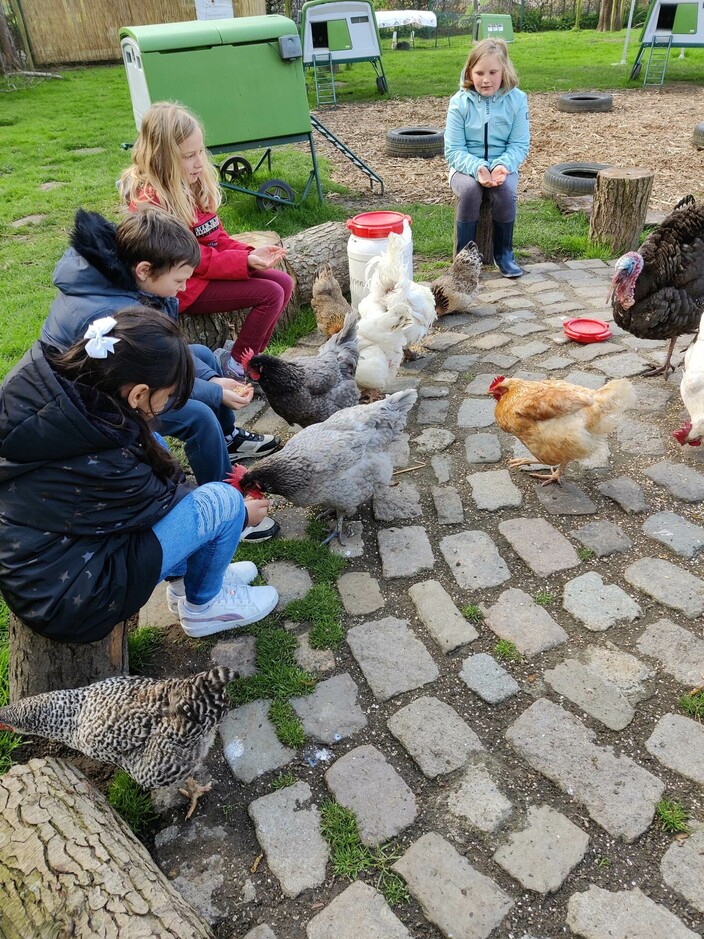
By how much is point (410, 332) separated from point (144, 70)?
3.73 metres

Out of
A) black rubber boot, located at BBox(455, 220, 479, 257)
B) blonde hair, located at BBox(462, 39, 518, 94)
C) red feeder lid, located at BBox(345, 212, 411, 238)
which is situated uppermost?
blonde hair, located at BBox(462, 39, 518, 94)

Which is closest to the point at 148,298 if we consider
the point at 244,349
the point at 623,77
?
the point at 244,349

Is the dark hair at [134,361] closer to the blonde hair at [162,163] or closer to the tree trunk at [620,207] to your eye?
the blonde hair at [162,163]

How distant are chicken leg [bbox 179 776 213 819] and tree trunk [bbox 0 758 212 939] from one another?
262mm

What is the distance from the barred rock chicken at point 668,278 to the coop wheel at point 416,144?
5.98 m

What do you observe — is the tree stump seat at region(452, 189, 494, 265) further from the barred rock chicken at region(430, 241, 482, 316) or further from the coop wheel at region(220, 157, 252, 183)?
the coop wheel at region(220, 157, 252, 183)

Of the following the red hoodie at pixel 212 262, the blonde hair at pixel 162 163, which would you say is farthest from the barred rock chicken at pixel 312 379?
the blonde hair at pixel 162 163

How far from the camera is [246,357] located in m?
3.80

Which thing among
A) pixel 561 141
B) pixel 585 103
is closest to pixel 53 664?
pixel 561 141

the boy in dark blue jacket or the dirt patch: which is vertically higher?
the boy in dark blue jacket

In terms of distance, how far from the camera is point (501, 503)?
11.0 feet

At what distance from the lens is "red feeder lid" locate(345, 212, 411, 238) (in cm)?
469

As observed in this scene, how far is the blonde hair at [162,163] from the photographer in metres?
3.42

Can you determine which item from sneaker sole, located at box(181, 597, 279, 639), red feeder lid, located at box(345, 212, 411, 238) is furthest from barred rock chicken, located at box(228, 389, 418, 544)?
red feeder lid, located at box(345, 212, 411, 238)
